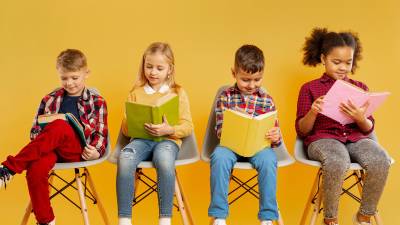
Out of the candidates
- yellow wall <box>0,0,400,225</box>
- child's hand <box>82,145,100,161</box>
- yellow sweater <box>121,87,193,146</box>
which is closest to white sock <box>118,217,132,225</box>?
child's hand <box>82,145,100,161</box>

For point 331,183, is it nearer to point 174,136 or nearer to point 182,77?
point 174,136

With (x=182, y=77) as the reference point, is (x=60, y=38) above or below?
above

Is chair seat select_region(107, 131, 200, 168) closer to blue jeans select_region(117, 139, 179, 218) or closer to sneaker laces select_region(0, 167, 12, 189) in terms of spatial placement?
blue jeans select_region(117, 139, 179, 218)

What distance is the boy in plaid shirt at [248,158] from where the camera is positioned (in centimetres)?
237

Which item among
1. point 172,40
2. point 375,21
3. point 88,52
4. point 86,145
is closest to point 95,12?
point 88,52

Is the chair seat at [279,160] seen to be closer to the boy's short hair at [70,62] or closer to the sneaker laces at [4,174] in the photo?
the boy's short hair at [70,62]

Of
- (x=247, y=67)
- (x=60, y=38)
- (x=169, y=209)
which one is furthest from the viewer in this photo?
(x=60, y=38)

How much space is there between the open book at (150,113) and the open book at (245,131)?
0.76 feet

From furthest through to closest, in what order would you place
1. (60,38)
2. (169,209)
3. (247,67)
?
(60,38)
(247,67)
(169,209)

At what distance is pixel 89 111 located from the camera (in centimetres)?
270

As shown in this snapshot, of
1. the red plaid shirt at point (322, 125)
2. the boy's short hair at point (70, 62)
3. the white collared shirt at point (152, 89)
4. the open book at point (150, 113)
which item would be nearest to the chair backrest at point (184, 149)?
the open book at point (150, 113)

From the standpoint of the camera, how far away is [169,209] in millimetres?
2408

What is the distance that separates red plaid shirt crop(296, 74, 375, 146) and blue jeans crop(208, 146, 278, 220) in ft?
1.11

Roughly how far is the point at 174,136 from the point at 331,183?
0.72 metres
